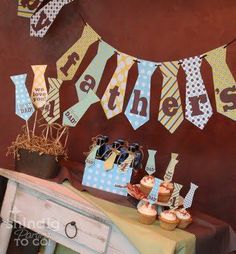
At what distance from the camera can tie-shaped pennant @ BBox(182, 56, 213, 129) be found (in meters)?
2.13

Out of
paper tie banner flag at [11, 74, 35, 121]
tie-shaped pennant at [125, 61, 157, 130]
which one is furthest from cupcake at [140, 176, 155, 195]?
paper tie banner flag at [11, 74, 35, 121]

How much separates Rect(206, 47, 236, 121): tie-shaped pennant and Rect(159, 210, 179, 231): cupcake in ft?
1.99

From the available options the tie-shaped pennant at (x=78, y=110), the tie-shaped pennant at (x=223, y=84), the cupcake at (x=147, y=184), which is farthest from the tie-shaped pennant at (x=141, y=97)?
the cupcake at (x=147, y=184)

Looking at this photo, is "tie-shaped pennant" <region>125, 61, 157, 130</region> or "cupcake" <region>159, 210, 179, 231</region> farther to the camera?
"tie-shaped pennant" <region>125, 61, 157, 130</region>

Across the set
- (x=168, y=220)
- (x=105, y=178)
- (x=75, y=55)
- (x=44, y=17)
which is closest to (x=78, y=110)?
Result: (x=75, y=55)

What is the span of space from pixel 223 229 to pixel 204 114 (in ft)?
1.79

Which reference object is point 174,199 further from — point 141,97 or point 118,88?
point 118,88

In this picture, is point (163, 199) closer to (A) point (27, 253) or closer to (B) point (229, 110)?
(B) point (229, 110)

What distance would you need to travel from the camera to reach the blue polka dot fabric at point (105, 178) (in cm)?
198

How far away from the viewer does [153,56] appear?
2.31m

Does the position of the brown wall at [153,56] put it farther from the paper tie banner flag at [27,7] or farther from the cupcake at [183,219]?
the cupcake at [183,219]

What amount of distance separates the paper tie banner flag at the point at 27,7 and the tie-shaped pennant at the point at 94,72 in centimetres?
51

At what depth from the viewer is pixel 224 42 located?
2.13 m

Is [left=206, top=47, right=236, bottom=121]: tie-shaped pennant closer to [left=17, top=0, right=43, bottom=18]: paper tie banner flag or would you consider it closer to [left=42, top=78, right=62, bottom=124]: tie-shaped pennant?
[left=42, top=78, right=62, bottom=124]: tie-shaped pennant
